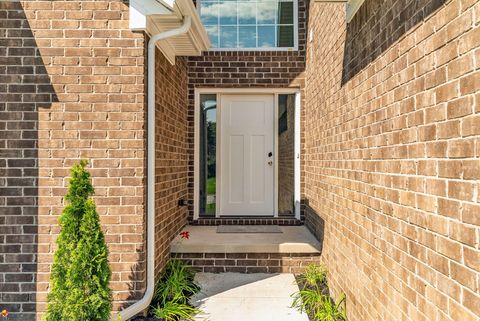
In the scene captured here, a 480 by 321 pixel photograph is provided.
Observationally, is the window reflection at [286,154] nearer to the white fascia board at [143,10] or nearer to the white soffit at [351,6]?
the white soffit at [351,6]

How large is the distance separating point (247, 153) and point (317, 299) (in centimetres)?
310

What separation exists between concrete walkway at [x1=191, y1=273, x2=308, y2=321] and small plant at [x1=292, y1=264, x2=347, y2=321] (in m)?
0.10

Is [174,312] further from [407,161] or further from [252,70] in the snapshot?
[252,70]

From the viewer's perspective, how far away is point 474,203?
4.77 feet

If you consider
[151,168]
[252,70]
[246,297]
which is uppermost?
[252,70]

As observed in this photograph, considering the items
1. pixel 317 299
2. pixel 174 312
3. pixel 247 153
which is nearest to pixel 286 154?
pixel 247 153

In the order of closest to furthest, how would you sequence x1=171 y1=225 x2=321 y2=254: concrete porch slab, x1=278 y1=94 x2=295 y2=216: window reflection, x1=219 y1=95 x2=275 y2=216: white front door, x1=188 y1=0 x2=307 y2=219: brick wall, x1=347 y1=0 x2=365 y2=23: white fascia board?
x1=347 y1=0 x2=365 y2=23: white fascia board → x1=171 y1=225 x2=321 y2=254: concrete porch slab → x1=188 y1=0 x2=307 y2=219: brick wall → x1=278 y1=94 x2=295 y2=216: window reflection → x1=219 y1=95 x2=275 y2=216: white front door

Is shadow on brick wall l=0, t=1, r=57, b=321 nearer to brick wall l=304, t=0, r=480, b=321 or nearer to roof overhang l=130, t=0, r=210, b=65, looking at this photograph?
roof overhang l=130, t=0, r=210, b=65

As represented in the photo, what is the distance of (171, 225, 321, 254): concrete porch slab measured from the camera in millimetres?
4543

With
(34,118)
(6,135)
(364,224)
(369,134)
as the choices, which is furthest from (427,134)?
(6,135)

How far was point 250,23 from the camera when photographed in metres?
6.05

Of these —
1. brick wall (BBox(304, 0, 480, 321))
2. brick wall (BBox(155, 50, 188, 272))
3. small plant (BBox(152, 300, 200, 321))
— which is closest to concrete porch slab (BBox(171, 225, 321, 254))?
brick wall (BBox(155, 50, 188, 272))

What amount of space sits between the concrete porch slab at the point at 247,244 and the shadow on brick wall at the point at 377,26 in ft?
7.13

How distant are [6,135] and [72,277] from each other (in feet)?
5.26
